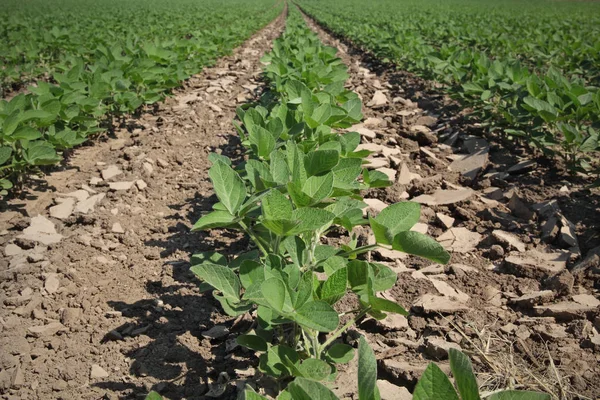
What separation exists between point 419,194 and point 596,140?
120 cm

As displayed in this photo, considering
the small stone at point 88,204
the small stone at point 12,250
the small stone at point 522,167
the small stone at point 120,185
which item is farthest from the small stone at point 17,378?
the small stone at point 522,167

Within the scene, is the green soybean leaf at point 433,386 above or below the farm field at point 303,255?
above

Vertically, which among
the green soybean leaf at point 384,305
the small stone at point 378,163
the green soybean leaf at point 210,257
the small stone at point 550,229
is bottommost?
the small stone at point 378,163

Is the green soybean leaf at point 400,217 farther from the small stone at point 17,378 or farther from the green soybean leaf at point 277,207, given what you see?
the small stone at point 17,378

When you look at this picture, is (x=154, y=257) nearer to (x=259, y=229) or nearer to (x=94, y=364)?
(x=94, y=364)

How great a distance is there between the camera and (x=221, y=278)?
141cm

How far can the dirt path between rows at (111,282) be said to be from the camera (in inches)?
71.8

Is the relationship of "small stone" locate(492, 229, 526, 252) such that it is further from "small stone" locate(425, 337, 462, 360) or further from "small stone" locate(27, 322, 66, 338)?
"small stone" locate(27, 322, 66, 338)

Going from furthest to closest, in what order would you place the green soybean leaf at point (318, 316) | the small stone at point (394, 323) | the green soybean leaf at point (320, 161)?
the small stone at point (394, 323) → the green soybean leaf at point (320, 161) → the green soybean leaf at point (318, 316)

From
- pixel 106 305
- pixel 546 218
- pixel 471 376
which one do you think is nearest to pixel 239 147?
pixel 106 305

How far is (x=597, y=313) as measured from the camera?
198cm

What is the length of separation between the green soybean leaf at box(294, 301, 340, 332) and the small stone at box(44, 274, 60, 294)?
171 cm

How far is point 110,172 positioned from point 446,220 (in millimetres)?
2686

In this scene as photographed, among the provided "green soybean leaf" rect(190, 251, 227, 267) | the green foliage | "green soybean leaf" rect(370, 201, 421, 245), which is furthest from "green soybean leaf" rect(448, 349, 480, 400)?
"green soybean leaf" rect(190, 251, 227, 267)
